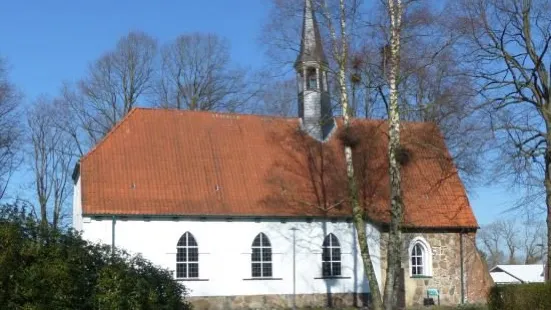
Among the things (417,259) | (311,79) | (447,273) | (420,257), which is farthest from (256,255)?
(447,273)

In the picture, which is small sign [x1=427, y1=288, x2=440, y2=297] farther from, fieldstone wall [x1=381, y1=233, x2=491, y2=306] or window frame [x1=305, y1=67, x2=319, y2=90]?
window frame [x1=305, y1=67, x2=319, y2=90]

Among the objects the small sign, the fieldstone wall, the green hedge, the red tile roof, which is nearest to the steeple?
the red tile roof

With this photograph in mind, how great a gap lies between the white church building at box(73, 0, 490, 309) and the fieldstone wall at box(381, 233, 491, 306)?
5 centimetres

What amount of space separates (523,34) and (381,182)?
1084 cm

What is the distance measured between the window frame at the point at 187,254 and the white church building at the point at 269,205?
38 millimetres

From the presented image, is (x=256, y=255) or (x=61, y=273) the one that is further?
(x=256, y=255)

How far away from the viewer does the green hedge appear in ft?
56.7

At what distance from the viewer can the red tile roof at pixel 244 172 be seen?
26922 mm

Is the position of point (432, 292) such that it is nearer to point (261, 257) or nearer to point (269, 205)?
point (261, 257)

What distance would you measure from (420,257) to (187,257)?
31.8 ft

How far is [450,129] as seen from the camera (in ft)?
69.8

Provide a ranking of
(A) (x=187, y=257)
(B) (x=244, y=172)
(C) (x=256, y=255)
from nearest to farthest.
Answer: (A) (x=187, y=257) → (C) (x=256, y=255) → (B) (x=244, y=172)

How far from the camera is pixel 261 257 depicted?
Result: 91.7 ft

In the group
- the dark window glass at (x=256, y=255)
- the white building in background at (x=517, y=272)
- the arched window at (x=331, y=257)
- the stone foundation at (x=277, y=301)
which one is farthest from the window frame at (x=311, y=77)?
the white building in background at (x=517, y=272)
